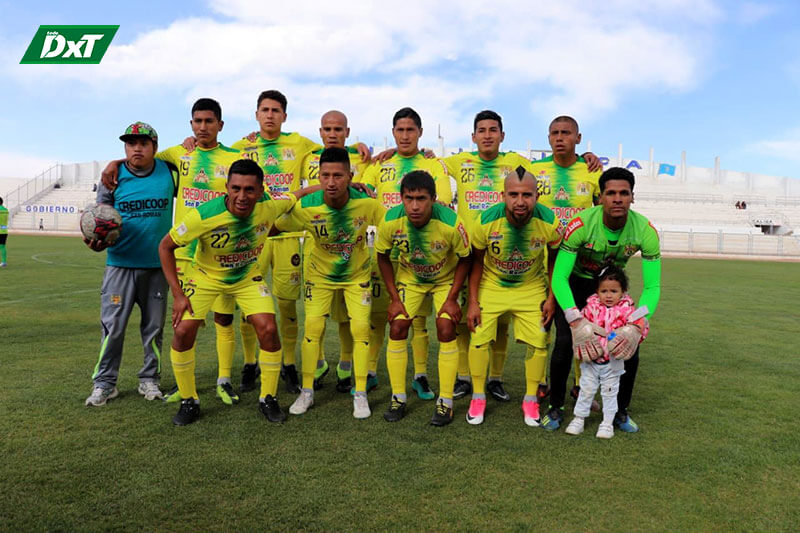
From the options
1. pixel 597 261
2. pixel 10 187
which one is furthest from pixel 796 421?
pixel 10 187

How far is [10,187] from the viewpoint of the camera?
169 ft

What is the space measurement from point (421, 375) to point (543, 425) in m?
1.22

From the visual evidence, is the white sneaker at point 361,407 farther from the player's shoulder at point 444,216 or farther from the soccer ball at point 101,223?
the soccer ball at point 101,223

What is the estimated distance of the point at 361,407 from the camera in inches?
169

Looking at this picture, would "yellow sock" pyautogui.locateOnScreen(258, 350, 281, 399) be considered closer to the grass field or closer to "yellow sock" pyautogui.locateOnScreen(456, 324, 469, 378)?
the grass field

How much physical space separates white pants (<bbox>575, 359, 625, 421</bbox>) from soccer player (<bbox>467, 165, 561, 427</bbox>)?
358mm

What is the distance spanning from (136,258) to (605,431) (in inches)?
152

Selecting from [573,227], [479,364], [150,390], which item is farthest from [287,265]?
[573,227]

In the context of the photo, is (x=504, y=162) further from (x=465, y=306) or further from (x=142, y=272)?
(x=142, y=272)

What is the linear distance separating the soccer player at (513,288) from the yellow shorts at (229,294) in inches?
64.1

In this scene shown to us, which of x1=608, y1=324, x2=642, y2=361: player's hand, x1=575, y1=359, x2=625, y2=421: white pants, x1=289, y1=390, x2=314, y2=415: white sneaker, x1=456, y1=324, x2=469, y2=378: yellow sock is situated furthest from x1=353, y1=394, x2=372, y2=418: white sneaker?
x1=608, y1=324, x2=642, y2=361: player's hand

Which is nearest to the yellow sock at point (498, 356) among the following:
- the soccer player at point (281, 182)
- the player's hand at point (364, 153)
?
the soccer player at point (281, 182)

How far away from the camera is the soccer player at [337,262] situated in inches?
173

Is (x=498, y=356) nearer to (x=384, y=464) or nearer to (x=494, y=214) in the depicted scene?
(x=494, y=214)
